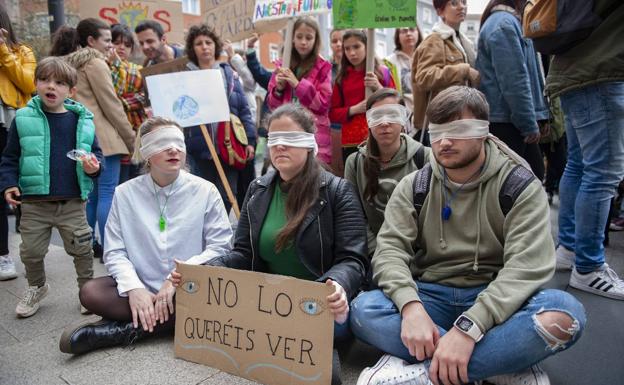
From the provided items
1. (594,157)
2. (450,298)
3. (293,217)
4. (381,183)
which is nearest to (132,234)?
(293,217)

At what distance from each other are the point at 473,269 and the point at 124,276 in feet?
6.23

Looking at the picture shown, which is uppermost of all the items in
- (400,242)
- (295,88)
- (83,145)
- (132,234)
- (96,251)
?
(295,88)

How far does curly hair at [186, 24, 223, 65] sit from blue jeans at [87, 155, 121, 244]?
3.77 feet

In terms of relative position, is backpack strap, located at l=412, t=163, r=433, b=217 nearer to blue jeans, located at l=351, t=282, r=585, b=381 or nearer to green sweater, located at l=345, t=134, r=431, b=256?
blue jeans, located at l=351, t=282, r=585, b=381

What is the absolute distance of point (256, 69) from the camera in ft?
18.8

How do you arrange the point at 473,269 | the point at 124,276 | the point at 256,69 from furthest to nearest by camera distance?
the point at 256,69, the point at 124,276, the point at 473,269

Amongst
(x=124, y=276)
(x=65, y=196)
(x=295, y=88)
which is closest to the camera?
(x=124, y=276)

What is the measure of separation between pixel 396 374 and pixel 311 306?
1.49 ft

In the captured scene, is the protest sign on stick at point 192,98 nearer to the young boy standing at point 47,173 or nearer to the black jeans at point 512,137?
the young boy standing at point 47,173

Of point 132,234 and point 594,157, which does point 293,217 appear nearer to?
point 132,234

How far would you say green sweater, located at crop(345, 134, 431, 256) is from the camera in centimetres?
309

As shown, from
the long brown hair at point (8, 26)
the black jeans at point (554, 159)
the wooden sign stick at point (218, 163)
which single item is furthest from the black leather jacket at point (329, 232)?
the black jeans at point (554, 159)

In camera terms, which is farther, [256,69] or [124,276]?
[256,69]

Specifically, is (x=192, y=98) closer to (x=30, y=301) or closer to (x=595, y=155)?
(x=30, y=301)
